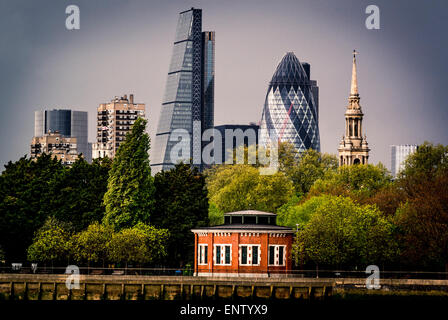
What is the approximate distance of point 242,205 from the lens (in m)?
167

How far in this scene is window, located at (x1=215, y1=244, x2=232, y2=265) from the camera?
4596 inches

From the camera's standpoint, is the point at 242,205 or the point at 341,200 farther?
the point at 242,205

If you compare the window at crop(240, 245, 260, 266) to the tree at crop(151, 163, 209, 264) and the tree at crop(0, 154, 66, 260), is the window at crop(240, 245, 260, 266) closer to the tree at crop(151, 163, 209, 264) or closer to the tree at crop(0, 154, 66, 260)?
the tree at crop(151, 163, 209, 264)

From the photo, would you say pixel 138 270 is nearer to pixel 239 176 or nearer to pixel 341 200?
pixel 341 200

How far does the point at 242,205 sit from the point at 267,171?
31.2 metres

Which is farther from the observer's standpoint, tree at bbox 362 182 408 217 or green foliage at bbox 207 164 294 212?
green foliage at bbox 207 164 294 212

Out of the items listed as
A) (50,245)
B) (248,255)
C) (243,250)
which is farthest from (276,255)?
(50,245)

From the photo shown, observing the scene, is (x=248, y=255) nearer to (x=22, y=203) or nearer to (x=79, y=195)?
(x=79, y=195)

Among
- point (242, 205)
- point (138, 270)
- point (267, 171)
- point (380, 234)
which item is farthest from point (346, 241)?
point (267, 171)

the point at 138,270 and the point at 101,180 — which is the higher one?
the point at 101,180

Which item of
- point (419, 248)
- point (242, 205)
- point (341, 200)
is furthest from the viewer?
point (242, 205)

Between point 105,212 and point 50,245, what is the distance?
954 cm

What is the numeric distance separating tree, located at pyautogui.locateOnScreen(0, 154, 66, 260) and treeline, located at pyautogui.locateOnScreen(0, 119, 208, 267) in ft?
0.39

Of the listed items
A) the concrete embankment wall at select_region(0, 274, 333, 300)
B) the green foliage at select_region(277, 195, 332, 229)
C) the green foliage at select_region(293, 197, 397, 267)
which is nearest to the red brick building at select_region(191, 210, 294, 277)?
the green foliage at select_region(293, 197, 397, 267)
